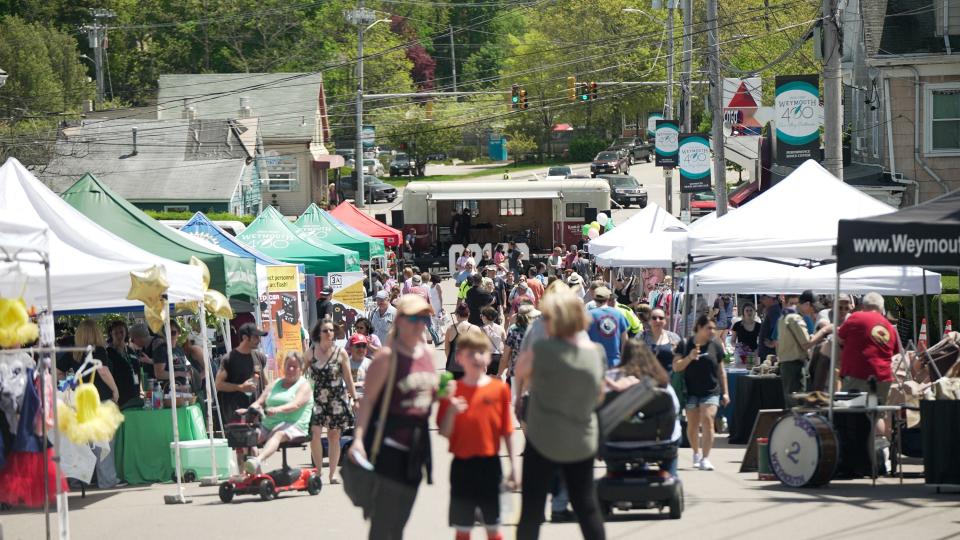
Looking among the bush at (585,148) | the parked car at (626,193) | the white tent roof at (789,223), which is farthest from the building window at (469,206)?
the bush at (585,148)

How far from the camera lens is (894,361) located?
46.6ft

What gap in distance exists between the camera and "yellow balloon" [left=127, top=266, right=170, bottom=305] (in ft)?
41.4

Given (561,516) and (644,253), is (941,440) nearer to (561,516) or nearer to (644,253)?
(561,516)

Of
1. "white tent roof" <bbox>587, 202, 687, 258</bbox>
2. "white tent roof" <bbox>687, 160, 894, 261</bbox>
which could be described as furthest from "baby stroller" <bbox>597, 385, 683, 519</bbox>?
"white tent roof" <bbox>587, 202, 687, 258</bbox>

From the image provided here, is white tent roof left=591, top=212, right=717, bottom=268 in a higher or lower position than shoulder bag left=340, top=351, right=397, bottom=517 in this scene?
higher

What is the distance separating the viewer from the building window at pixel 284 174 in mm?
66125

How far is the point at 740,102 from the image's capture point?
28594 mm

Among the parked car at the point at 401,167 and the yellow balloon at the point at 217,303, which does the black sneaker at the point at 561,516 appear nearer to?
the yellow balloon at the point at 217,303

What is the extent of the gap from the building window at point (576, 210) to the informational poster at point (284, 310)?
26.7 metres

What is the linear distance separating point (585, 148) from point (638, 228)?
66738 mm

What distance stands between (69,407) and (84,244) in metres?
3.52

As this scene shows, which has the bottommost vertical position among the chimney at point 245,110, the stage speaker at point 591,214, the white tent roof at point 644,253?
the white tent roof at point 644,253

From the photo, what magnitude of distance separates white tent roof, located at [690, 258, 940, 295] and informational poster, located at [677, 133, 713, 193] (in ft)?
37.0

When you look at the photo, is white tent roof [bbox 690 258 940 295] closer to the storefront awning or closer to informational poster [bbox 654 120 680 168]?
informational poster [bbox 654 120 680 168]
